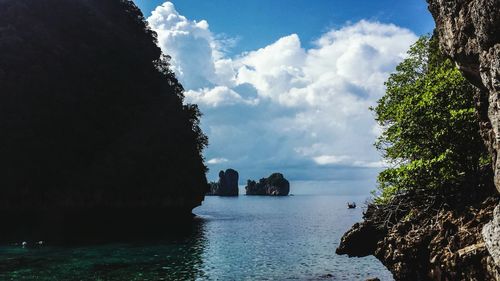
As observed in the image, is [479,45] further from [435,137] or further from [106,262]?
[106,262]

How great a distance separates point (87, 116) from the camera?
237ft

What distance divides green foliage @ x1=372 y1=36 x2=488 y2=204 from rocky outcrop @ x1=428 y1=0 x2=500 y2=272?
152 inches

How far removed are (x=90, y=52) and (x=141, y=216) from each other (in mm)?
34587

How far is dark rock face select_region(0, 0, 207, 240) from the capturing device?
63375 millimetres

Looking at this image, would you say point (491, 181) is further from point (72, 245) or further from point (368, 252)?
point (72, 245)

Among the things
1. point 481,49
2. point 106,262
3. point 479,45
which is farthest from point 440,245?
point 106,262

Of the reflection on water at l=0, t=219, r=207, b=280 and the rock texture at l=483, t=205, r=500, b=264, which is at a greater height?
the rock texture at l=483, t=205, r=500, b=264

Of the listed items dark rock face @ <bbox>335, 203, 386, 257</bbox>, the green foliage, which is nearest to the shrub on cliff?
dark rock face @ <bbox>335, 203, 386, 257</bbox>

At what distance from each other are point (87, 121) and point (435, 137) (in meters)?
64.8

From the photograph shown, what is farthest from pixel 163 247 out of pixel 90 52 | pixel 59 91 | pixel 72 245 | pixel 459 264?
pixel 90 52

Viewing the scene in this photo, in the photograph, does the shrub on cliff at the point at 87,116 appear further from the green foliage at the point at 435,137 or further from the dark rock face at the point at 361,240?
the green foliage at the point at 435,137

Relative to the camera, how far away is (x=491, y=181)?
67.8ft

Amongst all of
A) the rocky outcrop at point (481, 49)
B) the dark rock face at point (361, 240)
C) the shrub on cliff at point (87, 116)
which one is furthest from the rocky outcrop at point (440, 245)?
the shrub on cliff at point (87, 116)

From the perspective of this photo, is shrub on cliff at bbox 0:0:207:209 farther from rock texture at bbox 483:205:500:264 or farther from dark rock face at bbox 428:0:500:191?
rock texture at bbox 483:205:500:264
